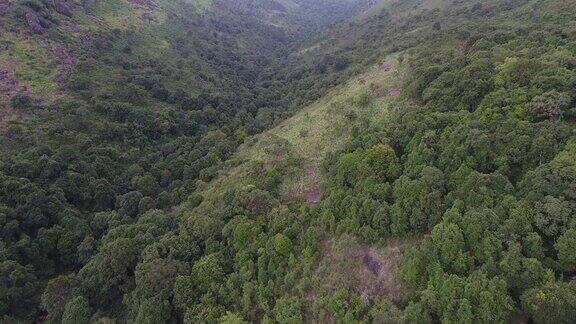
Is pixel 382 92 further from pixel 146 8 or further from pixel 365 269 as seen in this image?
pixel 146 8

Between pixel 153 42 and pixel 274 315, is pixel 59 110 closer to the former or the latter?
pixel 153 42

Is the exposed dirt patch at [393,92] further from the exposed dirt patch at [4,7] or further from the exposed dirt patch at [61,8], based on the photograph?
the exposed dirt patch at [61,8]

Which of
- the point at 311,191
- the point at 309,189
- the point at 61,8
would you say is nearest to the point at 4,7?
the point at 61,8

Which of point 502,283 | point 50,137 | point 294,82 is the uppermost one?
point 50,137

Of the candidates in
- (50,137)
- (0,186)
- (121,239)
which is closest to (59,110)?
(50,137)

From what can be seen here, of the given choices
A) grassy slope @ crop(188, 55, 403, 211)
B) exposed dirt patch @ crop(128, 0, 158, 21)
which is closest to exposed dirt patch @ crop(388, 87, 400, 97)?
grassy slope @ crop(188, 55, 403, 211)

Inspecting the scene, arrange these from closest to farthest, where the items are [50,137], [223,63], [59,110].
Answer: [50,137], [59,110], [223,63]
